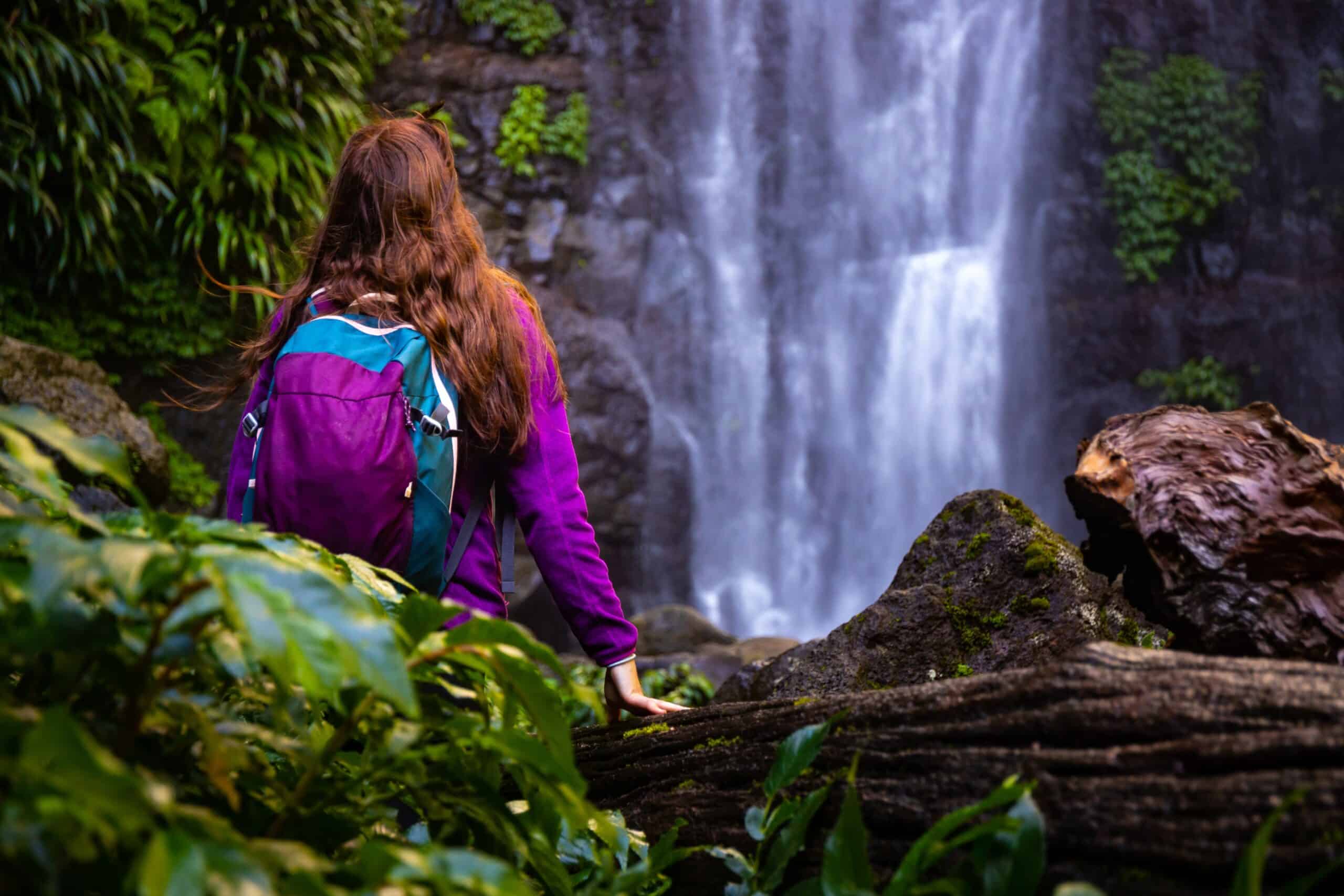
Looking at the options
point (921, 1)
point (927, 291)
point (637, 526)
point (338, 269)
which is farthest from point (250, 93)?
point (921, 1)

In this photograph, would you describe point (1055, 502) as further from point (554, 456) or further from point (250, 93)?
point (554, 456)

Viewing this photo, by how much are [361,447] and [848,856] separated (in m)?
1.09

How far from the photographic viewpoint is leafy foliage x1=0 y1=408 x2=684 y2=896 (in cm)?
60

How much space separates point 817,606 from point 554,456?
8.63 metres

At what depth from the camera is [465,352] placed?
6.15 feet

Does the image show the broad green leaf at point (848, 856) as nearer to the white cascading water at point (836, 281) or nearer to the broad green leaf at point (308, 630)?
the broad green leaf at point (308, 630)

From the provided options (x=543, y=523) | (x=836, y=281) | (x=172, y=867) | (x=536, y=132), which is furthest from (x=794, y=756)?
(x=836, y=281)

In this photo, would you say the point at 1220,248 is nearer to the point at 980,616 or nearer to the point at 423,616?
the point at 980,616

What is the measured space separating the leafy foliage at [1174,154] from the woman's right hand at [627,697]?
1067cm

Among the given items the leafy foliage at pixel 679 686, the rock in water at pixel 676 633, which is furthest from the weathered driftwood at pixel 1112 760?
the rock in water at pixel 676 633

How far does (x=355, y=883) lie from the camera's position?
80 cm

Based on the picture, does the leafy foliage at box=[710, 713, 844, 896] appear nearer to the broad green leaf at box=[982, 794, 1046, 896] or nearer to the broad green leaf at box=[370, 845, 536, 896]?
the broad green leaf at box=[982, 794, 1046, 896]

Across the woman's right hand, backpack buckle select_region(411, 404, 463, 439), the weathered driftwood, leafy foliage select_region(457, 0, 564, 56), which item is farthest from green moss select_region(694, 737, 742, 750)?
leafy foliage select_region(457, 0, 564, 56)

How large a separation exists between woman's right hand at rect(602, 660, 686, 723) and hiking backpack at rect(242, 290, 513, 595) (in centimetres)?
38
